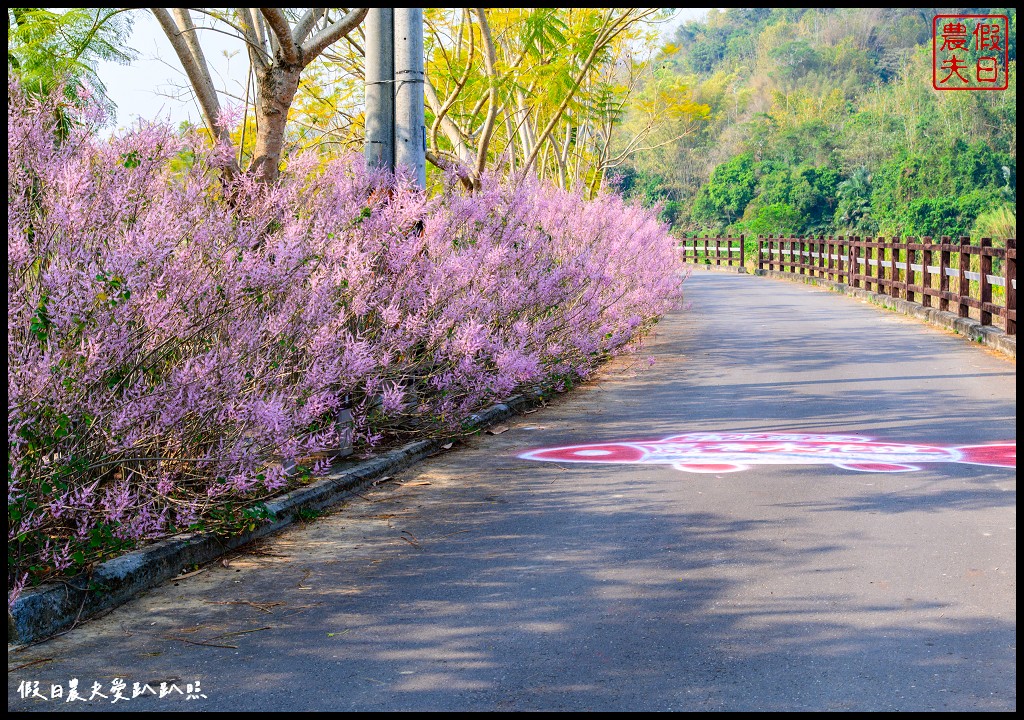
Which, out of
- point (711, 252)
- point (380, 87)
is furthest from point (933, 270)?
point (711, 252)

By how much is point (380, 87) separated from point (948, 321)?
13.7 meters

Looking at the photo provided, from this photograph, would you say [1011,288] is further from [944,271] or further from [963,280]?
[944,271]

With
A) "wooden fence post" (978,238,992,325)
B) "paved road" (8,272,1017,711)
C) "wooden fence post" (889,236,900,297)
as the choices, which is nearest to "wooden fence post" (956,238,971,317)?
"wooden fence post" (978,238,992,325)

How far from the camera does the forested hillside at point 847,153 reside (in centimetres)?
5734

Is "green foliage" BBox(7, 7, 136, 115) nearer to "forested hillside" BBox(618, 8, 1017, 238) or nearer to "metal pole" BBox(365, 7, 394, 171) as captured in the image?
"metal pole" BBox(365, 7, 394, 171)

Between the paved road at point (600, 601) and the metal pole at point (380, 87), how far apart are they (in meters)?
2.85

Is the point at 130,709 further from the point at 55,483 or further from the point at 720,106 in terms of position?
the point at 720,106

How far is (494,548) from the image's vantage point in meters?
6.38

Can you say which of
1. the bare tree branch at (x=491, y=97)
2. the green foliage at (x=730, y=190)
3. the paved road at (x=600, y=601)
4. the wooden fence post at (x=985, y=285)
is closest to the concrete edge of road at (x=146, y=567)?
the paved road at (x=600, y=601)

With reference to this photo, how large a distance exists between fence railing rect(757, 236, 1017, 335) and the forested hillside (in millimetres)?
5063

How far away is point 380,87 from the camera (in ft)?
34.6

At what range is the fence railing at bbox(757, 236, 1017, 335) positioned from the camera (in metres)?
17.9

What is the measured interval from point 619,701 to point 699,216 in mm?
76909

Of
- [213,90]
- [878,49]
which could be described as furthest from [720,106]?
[213,90]
